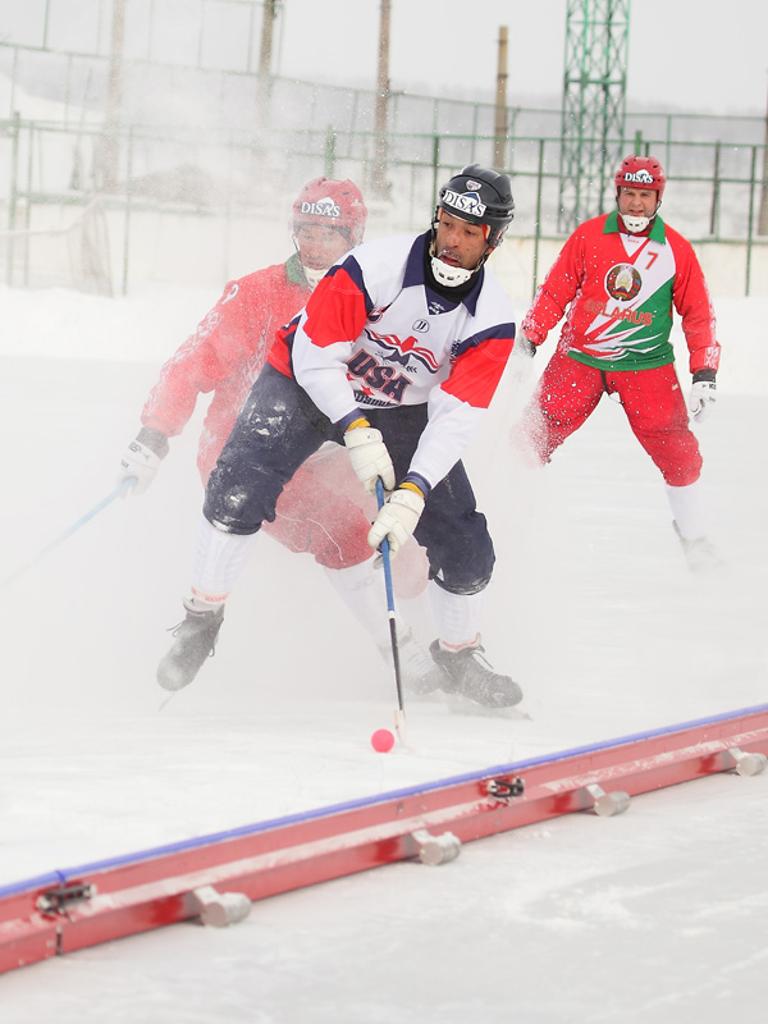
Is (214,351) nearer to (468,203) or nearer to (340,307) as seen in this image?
(340,307)

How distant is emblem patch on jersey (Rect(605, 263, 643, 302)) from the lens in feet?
19.8

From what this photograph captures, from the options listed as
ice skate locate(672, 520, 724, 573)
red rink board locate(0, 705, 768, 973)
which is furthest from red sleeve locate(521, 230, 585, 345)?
red rink board locate(0, 705, 768, 973)

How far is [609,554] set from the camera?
6801 millimetres

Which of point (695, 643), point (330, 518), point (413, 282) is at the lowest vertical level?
point (695, 643)

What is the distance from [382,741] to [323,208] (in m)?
1.92

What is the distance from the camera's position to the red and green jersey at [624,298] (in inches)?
237

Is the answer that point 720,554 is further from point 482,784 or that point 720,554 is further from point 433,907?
point 433,907

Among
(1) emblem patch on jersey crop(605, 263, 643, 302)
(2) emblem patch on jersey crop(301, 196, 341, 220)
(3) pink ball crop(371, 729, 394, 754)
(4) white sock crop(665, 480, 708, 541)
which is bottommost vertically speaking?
(3) pink ball crop(371, 729, 394, 754)

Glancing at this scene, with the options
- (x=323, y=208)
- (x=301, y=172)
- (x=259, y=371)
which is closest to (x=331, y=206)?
(x=323, y=208)

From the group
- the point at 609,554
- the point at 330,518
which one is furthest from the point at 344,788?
the point at 609,554

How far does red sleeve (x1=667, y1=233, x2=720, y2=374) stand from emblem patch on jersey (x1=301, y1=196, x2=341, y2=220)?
5.56 feet

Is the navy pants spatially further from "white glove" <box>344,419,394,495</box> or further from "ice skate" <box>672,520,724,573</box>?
"ice skate" <box>672,520,724,573</box>

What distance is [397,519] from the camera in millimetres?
3838

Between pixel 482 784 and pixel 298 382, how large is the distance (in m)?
1.42
